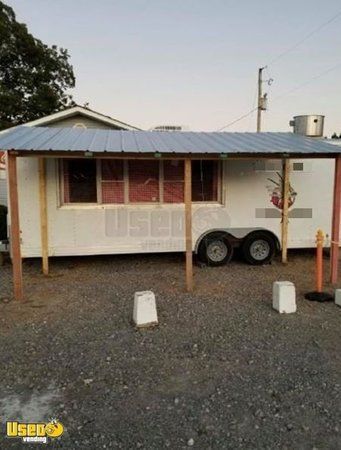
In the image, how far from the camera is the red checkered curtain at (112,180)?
24.6 feet

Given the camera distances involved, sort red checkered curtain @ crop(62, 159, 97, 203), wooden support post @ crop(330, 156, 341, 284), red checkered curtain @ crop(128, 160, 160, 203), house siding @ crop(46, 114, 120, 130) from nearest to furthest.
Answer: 1. wooden support post @ crop(330, 156, 341, 284)
2. red checkered curtain @ crop(62, 159, 97, 203)
3. red checkered curtain @ crop(128, 160, 160, 203)
4. house siding @ crop(46, 114, 120, 130)

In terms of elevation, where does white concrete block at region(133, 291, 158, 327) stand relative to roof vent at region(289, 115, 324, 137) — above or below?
below

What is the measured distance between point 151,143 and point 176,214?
1.86 m

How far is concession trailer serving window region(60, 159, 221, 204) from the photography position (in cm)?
743

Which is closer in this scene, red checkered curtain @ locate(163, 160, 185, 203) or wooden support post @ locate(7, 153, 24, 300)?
wooden support post @ locate(7, 153, 24, 300)

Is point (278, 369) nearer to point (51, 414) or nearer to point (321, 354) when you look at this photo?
point (321, 354)

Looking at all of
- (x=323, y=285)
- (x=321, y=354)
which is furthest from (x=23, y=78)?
(x=321, y=354)

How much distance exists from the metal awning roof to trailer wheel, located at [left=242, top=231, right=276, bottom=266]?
2103mm

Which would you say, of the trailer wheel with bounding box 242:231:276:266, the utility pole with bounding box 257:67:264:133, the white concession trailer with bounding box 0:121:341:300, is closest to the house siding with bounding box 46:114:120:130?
the white concession trailer with bounding box 0:121:341:300

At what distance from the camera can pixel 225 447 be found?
264 centimetres

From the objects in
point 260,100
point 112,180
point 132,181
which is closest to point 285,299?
point 132,181

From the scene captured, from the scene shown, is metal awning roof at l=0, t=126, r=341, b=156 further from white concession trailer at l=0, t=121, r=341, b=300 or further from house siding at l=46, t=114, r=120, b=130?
house siding at l=46, t=114, r=120, b=130

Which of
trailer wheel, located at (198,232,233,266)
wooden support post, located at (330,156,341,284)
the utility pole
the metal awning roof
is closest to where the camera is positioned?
the metal awning roof

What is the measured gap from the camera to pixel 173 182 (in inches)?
307
